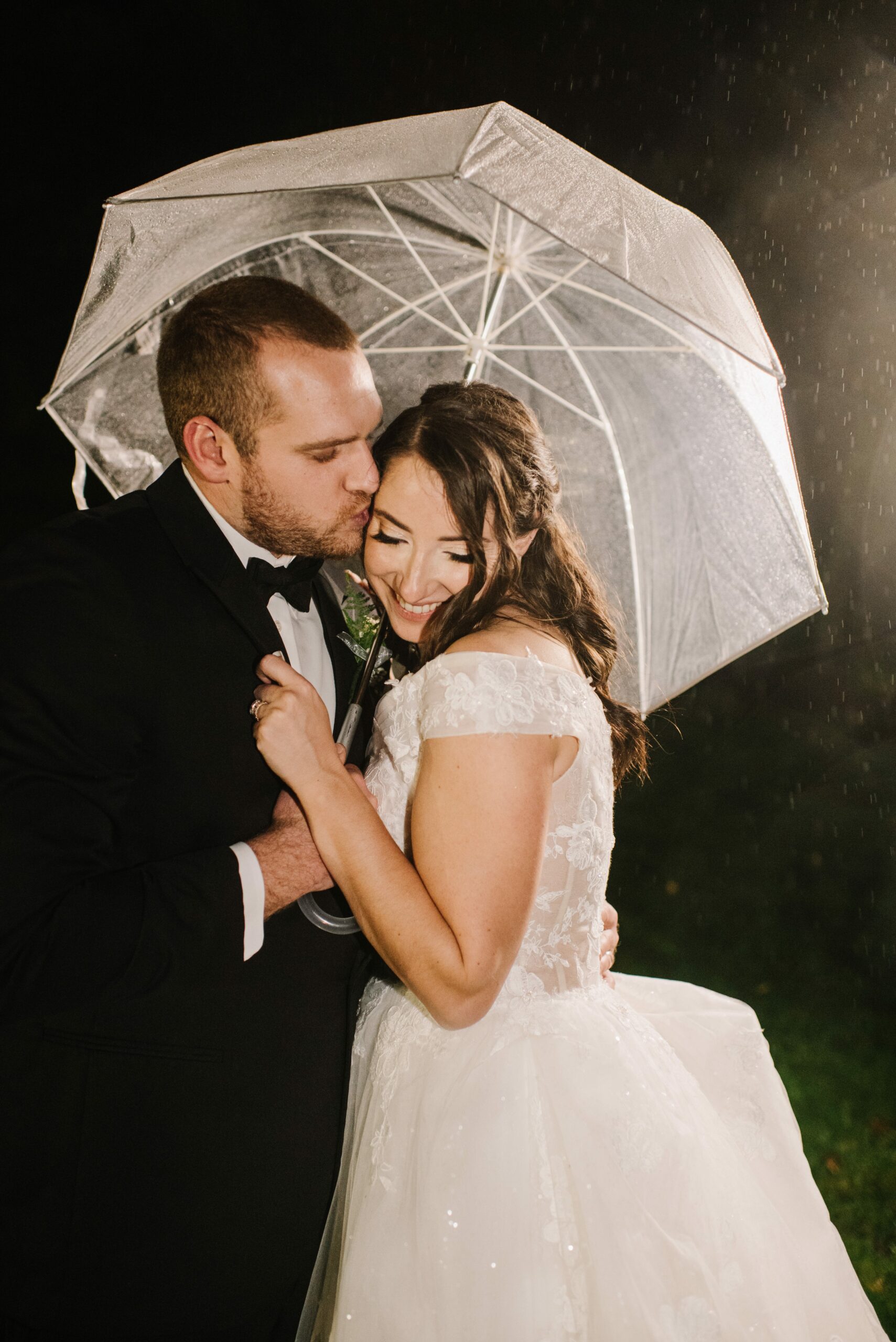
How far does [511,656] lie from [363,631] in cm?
56

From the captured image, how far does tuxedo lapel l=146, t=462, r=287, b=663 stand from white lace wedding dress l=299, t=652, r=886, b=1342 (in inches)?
13.3

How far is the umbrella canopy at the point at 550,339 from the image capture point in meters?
1.78

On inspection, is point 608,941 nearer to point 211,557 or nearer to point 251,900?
point 251,900

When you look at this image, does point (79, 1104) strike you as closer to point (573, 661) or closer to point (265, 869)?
point (265, 869)

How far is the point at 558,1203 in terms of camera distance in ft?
5.18

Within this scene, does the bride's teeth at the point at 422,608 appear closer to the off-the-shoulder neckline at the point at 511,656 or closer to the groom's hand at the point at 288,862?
the off-the-shoulder neckline at the point at 511,656

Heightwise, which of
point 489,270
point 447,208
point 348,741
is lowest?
point 348,741

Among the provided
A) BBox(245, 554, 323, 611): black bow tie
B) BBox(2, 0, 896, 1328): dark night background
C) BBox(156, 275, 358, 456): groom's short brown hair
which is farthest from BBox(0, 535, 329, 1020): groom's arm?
BBox(2, 0, 896, 1328): dark night background

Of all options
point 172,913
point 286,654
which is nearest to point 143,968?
point 172,913

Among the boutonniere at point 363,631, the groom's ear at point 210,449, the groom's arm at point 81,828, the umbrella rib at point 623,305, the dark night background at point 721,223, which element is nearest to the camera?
the groom's arm at point 81,828

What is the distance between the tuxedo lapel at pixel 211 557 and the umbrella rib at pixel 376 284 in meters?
0.90

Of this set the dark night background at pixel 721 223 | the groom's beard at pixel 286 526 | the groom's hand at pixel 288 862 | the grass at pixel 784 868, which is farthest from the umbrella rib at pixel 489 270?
Answer: the dark night background at pixel 721 223

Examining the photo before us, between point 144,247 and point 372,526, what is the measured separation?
0.84 m

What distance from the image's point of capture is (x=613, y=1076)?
69.1 inches
